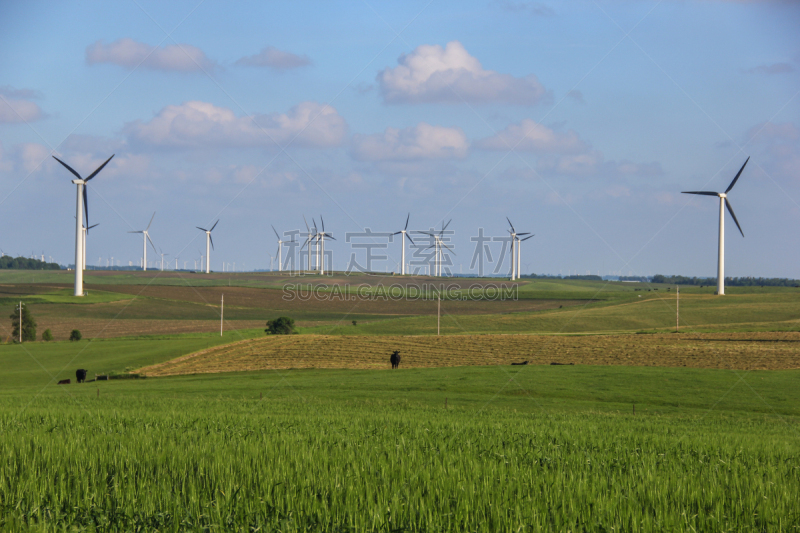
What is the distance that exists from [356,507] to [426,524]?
80 centimetres

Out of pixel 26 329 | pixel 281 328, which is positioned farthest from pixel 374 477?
pixel 26 329

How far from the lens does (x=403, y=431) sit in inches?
568

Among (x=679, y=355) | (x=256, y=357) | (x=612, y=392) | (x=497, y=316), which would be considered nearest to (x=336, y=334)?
(x=256, y=357)

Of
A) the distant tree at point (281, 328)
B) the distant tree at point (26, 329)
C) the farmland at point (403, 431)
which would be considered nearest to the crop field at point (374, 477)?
the farmland at point (403, 431)

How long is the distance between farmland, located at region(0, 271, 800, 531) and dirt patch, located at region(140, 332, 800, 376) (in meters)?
0.39

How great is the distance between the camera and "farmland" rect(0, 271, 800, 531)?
21.8 ft

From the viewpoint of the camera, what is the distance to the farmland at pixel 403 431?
6.64 meters

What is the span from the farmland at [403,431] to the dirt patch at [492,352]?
15.4 inches

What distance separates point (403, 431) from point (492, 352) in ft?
145

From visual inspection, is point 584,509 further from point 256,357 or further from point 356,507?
point 256,357

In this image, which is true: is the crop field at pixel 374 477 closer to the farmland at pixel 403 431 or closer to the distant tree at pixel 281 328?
the farmland at pixel 403 431

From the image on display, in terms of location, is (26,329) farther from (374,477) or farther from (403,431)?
(374,477)

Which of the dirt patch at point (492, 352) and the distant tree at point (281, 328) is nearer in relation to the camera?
the dirt patch at point (492, 352)

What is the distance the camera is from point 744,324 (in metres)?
87.4
